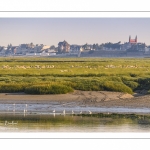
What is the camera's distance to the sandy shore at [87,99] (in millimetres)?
31312

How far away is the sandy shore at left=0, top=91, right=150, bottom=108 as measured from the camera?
31312 mm

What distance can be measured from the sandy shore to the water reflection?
534cm

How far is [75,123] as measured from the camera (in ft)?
75.2

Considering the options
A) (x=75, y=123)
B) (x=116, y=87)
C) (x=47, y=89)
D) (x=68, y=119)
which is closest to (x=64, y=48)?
(x=116, y=87)

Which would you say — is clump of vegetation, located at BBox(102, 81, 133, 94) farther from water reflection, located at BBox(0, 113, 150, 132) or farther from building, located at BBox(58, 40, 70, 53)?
building, located at BBox(58, 40, 70, 53)

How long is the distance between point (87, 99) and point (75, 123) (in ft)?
33.2

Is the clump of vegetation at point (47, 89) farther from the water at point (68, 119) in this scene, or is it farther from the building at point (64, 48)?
the building at point (64, 48)

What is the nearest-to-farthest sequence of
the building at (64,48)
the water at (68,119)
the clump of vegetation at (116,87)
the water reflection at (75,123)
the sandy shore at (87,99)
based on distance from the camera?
the water reflection at (75,123) < the water at (68,119) < the sandy shore at (87,99) < the clump of vegetation at (116,87) < the building at (64,48)

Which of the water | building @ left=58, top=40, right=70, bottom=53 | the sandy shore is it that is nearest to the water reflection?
the water

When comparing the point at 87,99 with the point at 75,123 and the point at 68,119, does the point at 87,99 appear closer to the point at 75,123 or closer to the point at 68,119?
the point at 68,119

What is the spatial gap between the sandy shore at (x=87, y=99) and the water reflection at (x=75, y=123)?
5.34 meters

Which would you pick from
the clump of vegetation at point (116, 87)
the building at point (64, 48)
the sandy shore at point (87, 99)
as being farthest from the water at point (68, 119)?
the building at point (64, 48)

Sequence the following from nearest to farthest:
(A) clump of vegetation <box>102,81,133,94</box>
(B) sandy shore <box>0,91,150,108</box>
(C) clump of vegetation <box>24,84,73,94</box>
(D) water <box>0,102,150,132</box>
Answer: (D) water <box>0,102,150,132</box> < (B) sandy shore <box>0,91,150,108</box> < (C) clump of vegetation <box>24,84,73,94</box> < (A) clump of vegetation <box>102,81,133,94</box>
